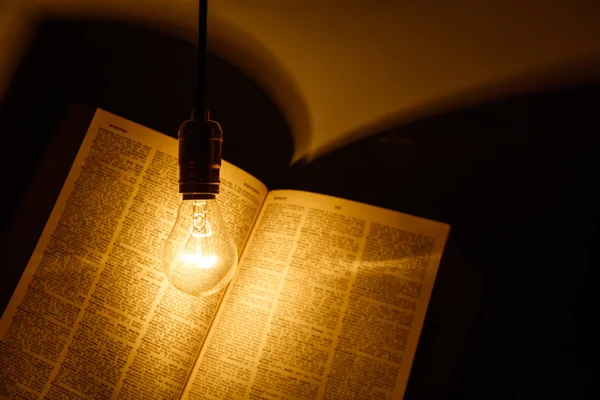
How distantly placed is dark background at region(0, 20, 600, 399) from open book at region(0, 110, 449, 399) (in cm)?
4

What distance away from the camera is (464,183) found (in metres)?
0.77

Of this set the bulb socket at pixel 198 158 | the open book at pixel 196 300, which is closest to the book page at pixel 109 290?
the open book at pixel 196 300

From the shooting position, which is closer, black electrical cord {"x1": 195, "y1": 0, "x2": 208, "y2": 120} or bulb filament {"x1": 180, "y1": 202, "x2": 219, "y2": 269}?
black electrical cord {"x1": 195, "y1": 0, "x2": 208, "y2": 120}

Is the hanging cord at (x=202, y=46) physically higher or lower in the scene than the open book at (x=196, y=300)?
higher

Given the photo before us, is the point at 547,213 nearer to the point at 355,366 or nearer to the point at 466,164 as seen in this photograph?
the point at 466,164

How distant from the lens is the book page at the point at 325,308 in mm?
689

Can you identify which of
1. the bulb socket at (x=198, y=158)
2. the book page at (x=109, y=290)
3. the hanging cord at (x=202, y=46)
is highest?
the hanging cord at (x=202, y=46)

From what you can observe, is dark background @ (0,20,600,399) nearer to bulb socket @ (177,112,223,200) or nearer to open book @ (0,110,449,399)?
open book @ (0,110,449,399)

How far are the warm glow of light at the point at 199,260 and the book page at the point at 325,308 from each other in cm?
12

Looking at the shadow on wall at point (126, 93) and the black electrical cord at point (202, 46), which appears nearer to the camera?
the black electrical cord at point (202, 46)

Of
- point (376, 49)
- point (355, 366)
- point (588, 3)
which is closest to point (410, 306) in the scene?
point (355, 366)

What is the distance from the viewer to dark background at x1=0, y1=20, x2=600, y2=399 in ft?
2.33

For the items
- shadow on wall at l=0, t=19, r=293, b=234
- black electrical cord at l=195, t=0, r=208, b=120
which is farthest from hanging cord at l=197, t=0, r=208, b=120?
shadow on wall at l=0, t=19, r=293, b=234

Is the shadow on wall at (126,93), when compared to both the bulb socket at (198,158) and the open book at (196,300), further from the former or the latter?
the bulb socket at (198,158)
